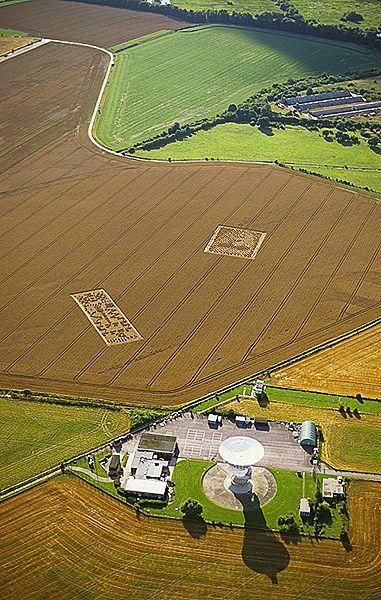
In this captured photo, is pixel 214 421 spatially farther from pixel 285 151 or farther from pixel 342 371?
pixel 285 151

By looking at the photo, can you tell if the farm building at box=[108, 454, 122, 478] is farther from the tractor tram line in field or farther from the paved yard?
the paved yard

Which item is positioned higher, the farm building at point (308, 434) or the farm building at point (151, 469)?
the farm building at point (151, 469)

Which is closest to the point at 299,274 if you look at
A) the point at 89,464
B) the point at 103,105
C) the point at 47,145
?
the point at 89,464

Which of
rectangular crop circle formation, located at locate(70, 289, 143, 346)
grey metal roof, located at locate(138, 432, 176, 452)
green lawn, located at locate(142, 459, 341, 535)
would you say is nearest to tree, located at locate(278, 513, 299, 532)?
green lawn, located at locate(142, 459, 341, 535)

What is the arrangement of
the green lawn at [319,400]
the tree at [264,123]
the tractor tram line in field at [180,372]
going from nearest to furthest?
the tractor tram line in field at [180,372], the green lawn at [319,400], the tree at [264,123]

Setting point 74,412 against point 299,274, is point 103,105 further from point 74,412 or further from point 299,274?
A: point 74,412

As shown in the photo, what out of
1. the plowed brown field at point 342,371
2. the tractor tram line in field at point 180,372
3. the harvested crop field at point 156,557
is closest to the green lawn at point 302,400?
the tractor tram line in field at point 180,372

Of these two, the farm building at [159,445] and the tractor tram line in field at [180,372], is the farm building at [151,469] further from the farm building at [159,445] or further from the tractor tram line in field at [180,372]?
the farm building at [159,445]
